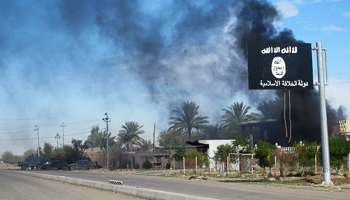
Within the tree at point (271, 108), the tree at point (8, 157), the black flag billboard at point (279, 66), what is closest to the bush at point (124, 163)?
the tree at point (271, 108)

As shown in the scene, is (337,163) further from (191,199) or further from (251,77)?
(191,199)

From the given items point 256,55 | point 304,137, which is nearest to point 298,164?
point 256,55

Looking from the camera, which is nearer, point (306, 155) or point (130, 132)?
point (306, 155)

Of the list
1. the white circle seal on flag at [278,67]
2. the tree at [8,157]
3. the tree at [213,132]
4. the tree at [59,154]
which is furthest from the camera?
the tree at [8,157]

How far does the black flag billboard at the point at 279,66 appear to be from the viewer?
18.8 metres

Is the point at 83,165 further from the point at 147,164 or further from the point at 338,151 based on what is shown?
the point at 338,151

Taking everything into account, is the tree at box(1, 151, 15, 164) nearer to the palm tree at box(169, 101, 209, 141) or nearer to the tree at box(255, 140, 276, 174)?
the palm tree at box(169, 101, 209, 141)

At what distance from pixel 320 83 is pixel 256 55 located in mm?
3771

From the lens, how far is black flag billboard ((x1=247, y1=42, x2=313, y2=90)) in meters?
18.8

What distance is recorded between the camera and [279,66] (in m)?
19.0

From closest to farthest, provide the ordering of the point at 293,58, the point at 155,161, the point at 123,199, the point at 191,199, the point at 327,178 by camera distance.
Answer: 1. the point at 191,199
2. the point at 123,199
3. the point at 327,178
4. the point at 293,58
5. the point at 155,161

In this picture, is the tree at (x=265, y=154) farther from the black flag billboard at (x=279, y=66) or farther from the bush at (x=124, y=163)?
the bush at (x=124, y=163)

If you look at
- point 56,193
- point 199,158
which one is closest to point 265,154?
point 199,158

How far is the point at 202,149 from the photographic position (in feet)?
149
